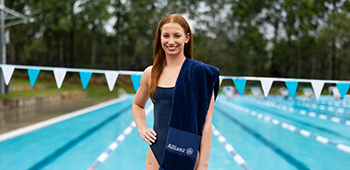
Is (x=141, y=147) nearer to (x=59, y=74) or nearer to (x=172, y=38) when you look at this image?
(x=59, y=74)

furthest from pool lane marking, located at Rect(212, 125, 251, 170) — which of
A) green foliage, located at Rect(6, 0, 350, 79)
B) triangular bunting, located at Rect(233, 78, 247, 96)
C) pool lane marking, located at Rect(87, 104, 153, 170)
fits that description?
green foliage, located at Rect(6, 0, 350, 79)

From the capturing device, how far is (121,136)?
6551 mm

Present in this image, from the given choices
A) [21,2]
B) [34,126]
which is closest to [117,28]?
[21,2]

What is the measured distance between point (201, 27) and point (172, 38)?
2947 centimetres

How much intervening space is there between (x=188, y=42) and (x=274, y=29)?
3082cm

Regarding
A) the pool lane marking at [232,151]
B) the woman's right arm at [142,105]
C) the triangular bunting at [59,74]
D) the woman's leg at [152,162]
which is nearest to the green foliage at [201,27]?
the pool lane marking at [232,151]

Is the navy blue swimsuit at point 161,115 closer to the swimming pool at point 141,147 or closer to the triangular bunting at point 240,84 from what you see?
the triangular bunting at point 240,84

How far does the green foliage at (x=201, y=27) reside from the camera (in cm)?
2261

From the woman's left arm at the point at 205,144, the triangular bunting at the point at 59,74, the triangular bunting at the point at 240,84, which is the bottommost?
the woman's left arm at the point at 205,144

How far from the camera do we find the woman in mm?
1528

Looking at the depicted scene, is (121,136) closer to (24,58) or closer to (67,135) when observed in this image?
(67,135)

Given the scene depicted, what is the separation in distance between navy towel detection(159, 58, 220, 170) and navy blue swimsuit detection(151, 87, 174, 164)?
0.20 feet

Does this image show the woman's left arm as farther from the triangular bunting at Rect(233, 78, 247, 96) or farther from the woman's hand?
the triangular bunting at Rect(233, 78, 247, 96)

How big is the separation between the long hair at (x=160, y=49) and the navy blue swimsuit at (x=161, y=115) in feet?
0.18
